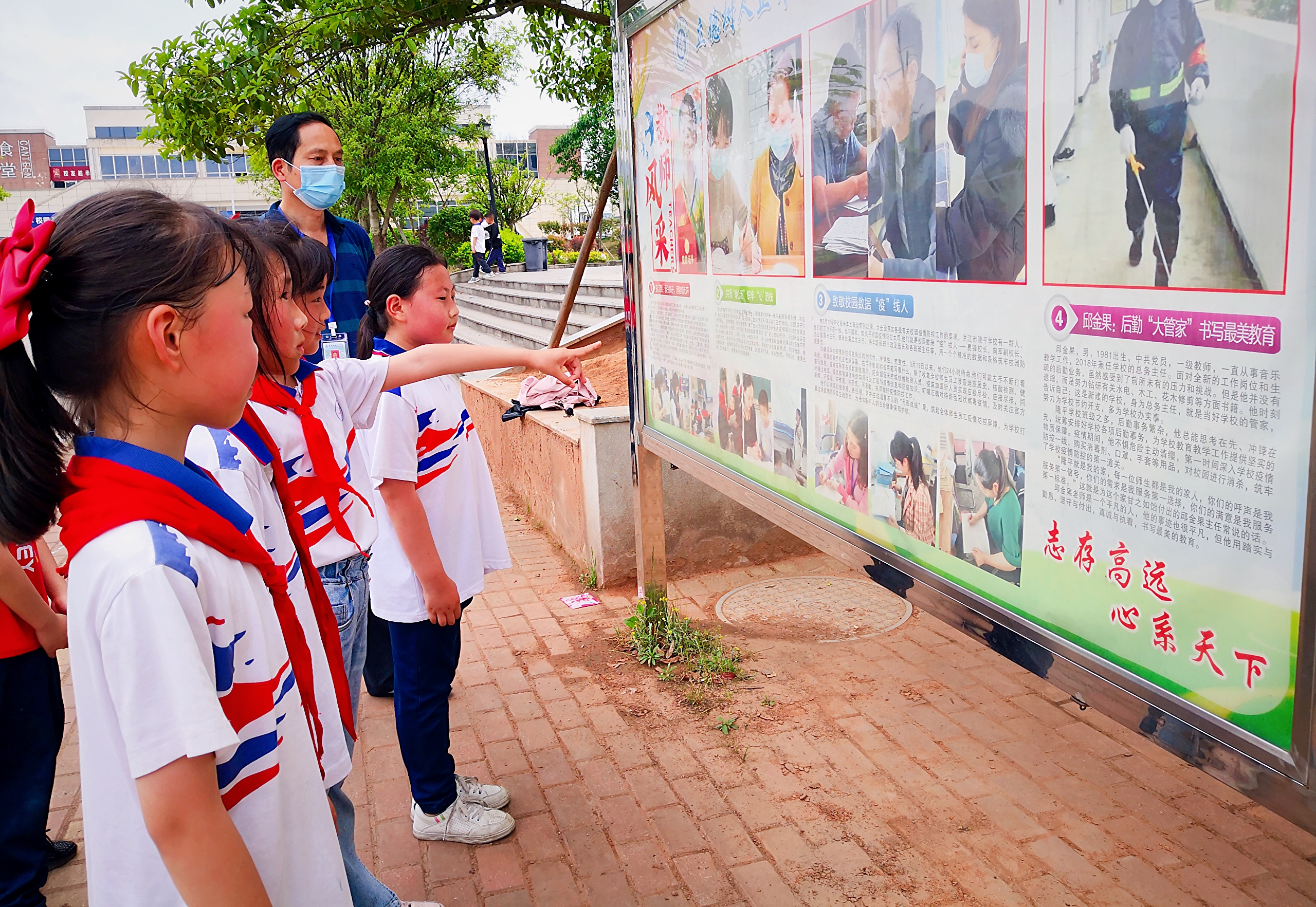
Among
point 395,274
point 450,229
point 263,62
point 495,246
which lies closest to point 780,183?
point 395,274

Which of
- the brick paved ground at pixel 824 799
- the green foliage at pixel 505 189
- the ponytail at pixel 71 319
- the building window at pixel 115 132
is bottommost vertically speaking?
the brick paved ground at pixel 824 799

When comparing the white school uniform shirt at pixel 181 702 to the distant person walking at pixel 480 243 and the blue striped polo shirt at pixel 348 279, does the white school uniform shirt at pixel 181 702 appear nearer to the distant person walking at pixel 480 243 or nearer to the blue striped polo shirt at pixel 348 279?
the blue striped polo shirt at pixel 348 279

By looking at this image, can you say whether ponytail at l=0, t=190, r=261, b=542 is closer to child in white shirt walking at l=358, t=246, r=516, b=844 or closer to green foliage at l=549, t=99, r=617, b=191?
child in white shirt walking at l=358, t=246, r=516, b=844

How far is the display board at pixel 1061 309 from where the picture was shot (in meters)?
1.34

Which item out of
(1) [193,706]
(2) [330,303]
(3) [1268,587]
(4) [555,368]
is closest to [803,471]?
(4) [555,368]

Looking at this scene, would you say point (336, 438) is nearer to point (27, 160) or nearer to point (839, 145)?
point (839, 145)

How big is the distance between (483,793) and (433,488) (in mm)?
998

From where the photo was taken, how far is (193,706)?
3.59 ft

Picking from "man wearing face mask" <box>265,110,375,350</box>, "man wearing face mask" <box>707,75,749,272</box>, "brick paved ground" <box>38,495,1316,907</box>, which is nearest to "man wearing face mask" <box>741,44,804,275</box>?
"man wearing face mask" <box>707,75,749,272</box>

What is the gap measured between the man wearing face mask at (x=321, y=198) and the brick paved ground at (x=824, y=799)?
1.65 m

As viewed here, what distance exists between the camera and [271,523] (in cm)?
172

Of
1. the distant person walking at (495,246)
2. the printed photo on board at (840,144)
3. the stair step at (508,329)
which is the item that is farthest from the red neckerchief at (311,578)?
the distant person walking at (495,246)

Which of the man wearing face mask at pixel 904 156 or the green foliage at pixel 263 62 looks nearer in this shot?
the man wearing face mask at pixel 904 156

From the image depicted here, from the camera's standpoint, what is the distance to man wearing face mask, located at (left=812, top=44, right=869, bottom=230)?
2256 millimetres
